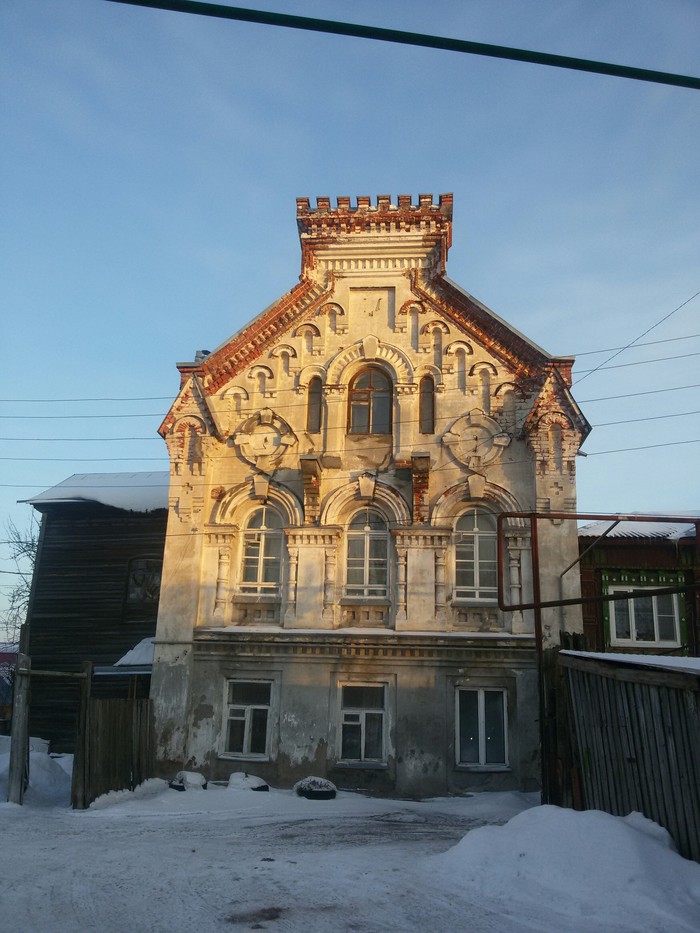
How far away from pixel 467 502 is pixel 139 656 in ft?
29.8

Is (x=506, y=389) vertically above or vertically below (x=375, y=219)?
below

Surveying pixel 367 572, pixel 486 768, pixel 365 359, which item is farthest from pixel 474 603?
pixel 365 359

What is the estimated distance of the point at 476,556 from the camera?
1722 cm

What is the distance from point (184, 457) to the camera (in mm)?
18219

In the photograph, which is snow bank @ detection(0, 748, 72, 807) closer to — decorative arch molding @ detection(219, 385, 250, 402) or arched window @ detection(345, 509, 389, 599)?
arched window @ detection(345, 509, 389, 599)

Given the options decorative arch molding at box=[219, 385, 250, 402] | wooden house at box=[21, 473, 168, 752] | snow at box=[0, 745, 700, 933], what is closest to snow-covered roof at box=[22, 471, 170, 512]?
wooden house at box=[21, 473, 168, 752]

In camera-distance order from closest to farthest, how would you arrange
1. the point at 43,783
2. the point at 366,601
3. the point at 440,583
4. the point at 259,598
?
the point at 43,783 → the point at 440,583 → the point at 366,601 → the point at 259,598

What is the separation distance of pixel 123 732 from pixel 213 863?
6.16 meters

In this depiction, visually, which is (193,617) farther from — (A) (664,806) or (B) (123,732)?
(A) (664,806)

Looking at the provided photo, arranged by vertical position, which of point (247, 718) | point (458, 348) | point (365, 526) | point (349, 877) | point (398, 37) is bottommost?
point (349, 877)

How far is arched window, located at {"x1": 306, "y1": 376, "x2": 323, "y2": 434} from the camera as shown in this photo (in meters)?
18.5

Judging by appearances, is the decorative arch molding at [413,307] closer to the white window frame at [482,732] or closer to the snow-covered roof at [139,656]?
the white window frame at [482,732]

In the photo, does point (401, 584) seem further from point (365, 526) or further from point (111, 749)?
point (111, 749)

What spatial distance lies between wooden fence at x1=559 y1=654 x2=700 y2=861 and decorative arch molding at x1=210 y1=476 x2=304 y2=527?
8.06 metres
